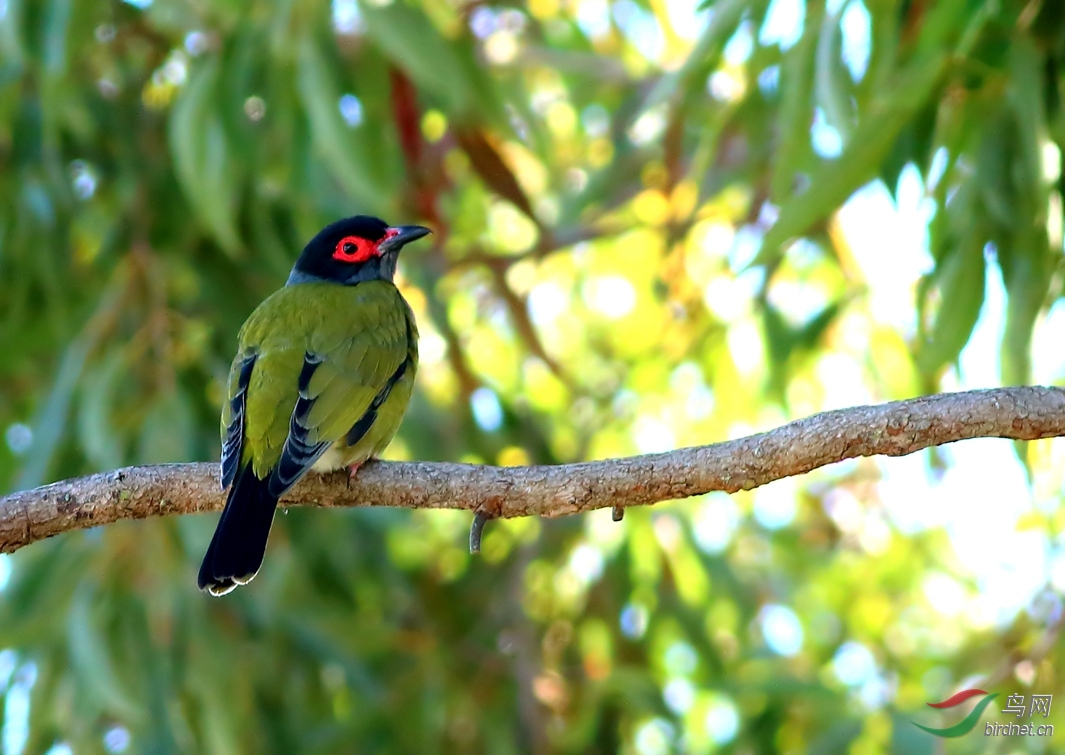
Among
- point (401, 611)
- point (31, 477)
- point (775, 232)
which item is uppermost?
point (775, 232)

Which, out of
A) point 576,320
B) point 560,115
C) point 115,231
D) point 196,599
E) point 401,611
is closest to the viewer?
point 196,599

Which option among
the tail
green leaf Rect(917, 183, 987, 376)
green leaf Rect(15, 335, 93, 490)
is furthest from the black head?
green leaf Rect(917, 183, 987, 376)

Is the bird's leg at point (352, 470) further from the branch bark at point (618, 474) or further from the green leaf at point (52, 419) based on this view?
the green leaf at point (52, 419)

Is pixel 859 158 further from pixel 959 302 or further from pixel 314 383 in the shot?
pixel 314 383

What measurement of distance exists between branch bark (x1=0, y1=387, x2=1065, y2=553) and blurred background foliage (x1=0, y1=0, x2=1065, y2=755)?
871mm

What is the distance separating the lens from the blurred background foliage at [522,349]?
4.44 metres

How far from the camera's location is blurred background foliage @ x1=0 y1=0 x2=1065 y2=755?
444 centimetres

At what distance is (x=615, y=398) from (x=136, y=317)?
2.83m

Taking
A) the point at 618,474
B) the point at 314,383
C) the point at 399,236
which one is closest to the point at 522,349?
the point at 399,236

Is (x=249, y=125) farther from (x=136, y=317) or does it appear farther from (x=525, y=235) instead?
(x=525, y=235)

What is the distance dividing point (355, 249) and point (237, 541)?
188cm

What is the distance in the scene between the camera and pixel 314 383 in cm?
440

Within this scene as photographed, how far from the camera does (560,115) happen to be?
966 centimetres

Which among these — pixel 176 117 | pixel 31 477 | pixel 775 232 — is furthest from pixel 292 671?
pixel 775 232
